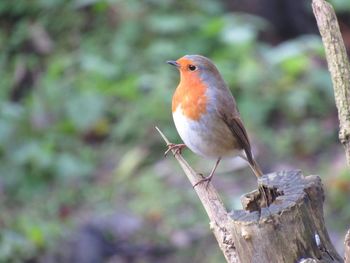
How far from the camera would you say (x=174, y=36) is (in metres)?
7.40

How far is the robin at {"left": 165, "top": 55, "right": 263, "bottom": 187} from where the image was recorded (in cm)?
383

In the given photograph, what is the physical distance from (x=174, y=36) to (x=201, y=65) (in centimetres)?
360

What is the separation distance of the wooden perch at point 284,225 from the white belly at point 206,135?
1.23 metres

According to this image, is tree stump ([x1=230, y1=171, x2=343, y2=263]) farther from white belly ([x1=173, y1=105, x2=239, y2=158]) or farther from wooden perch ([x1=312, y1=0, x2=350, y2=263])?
white belly ([x1=173, y1=105, x2=239, y2=158])

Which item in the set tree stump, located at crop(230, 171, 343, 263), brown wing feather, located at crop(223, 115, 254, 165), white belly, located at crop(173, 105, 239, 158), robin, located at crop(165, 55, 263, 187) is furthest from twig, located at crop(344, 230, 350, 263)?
brown wing feather, located at crop(223, 115, 254, 165)

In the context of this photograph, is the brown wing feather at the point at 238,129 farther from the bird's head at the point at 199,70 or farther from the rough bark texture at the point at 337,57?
the rough bark texture at the point at 337,57

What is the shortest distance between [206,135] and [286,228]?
59.2 inches

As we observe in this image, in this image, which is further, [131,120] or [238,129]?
[131,120]

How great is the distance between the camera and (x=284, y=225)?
2.44 meters

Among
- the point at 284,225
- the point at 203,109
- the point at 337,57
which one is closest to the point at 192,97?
the point at 203,109

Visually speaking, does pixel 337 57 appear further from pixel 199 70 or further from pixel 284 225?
pixel 199 70

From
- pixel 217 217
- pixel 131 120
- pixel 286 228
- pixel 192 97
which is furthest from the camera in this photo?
pixel 131 120

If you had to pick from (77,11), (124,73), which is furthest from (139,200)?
(77,11)

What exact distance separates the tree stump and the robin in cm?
124
